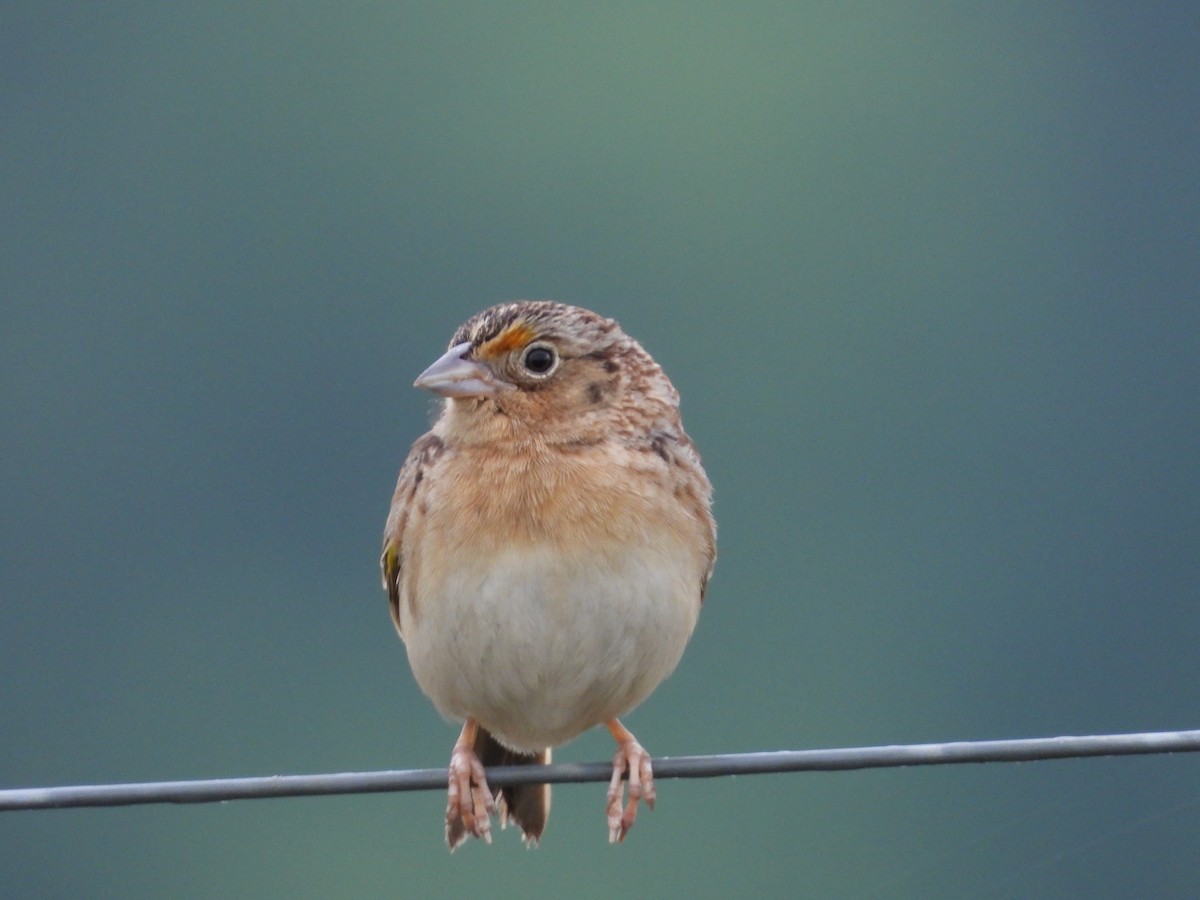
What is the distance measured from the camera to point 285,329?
38844 millimetres

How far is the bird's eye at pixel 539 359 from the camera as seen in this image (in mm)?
6609

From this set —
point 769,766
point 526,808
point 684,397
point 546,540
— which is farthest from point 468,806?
point 684,397

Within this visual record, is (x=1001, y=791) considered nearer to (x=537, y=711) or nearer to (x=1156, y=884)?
(x=1156, y=884)

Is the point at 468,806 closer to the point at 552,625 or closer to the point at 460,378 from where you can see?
the point at 552,625

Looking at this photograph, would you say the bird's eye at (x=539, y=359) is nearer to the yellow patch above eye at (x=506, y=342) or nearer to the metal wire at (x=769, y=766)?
the yellow patch above eye at (x=506, y=342)

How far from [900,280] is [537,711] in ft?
111

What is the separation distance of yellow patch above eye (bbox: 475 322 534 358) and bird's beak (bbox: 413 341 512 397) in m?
0.04

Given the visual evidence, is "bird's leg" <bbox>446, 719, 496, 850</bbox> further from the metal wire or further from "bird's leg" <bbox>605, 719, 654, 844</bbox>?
the metal wire

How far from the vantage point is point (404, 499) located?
Result: 668 centimetres

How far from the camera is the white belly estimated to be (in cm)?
629

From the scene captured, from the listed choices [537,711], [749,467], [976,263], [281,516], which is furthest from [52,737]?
[537,711]

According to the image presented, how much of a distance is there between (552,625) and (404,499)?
0.68 metres

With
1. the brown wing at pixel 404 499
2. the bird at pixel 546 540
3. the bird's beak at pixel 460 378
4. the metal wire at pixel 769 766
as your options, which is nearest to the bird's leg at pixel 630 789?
the bird at pixel 546 540

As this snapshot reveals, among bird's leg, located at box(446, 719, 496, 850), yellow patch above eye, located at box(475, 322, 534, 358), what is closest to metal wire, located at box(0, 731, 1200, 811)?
bird's leg, located at box(446, 719, 496, 850)
